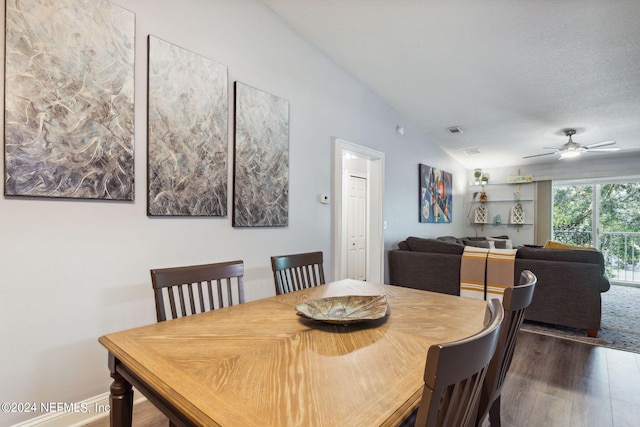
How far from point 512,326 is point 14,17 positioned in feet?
8.32

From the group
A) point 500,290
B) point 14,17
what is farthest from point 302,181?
point 500,290

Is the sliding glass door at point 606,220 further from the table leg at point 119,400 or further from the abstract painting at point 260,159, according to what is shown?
the table leg at point 119,400

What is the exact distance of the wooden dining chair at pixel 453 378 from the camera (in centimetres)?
50

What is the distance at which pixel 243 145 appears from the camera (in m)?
2.56

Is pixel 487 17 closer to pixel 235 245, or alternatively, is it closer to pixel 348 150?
pixel 348 150

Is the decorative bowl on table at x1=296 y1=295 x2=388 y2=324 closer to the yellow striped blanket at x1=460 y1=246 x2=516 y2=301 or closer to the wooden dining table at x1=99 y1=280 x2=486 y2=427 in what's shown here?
the wooden dining table at x1=99 y1=280 x2=486 y2=427

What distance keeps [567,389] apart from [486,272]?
1541 mm

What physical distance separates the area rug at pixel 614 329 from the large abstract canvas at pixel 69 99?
3972mm

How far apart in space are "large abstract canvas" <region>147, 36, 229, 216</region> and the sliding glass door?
698 cm

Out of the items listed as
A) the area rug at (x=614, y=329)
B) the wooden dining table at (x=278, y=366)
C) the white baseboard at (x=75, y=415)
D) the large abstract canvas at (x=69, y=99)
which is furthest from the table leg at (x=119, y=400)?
the area rug at (x=614, y=329)


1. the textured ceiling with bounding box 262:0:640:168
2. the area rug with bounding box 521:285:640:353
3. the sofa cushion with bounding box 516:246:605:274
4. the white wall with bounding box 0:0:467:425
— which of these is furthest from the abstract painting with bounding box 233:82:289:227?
the area rug with bounding box 521:285:640:353

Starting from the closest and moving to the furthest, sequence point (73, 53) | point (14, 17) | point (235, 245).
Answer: point (14, 17) → point (73, 53) → point (235, 245)

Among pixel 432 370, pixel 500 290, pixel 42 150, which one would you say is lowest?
pixel 500 290

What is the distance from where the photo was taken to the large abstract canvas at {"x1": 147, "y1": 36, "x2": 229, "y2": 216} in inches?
79.9
